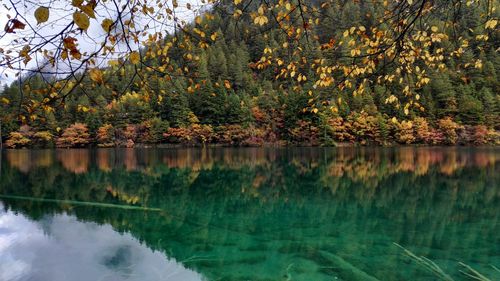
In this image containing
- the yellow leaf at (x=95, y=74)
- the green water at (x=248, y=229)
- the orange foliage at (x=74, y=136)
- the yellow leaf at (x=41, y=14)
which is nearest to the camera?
the yellow leaf at (x=41, y=14)

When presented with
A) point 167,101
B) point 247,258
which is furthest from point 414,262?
point 167,101

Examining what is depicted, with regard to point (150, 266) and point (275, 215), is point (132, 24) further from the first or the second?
point (275, 215)

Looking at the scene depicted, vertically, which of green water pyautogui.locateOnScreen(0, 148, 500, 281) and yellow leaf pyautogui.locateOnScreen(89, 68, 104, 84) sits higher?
yellow leaf pyautogui.locateOnScreen(89, 68, 104, 84)

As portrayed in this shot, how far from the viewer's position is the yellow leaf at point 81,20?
1.88m

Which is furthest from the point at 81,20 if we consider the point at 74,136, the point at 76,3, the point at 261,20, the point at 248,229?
the point at 74,136

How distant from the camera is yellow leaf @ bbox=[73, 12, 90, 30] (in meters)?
1.88

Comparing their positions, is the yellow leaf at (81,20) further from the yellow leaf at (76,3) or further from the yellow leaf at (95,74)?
the yellow leaf at (95,74)

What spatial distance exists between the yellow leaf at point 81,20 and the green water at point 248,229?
4538mm

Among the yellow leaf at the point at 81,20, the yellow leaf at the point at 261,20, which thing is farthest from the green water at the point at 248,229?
the yellow leaf at the point at 81,20

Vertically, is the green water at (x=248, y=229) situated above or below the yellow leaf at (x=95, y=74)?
below

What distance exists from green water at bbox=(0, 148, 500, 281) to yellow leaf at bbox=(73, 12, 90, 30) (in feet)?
14.9

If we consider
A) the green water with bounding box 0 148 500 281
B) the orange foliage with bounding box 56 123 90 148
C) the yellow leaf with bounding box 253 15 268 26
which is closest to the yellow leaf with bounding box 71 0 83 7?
the yellow leaf with bounding box 253 15 268 26

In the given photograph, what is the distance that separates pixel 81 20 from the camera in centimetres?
189

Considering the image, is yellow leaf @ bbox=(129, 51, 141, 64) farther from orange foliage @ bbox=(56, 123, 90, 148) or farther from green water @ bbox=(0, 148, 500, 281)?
orange foliage @ bbox=(56, 123, 90, 148)
